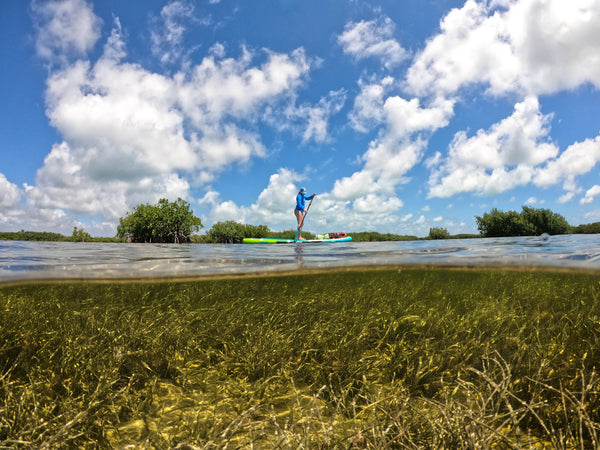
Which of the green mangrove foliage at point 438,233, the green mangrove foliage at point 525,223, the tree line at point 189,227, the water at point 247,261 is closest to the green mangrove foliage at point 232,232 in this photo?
the tree line at point 189,227

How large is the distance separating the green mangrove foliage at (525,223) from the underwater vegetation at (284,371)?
40212 mm

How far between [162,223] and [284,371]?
154 feet

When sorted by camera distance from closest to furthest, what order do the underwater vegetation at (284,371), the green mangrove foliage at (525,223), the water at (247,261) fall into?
the underwater vegetation at (284,371), the water at (247,261), the green mangrove foliage at (525,223)

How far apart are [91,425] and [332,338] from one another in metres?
3.31

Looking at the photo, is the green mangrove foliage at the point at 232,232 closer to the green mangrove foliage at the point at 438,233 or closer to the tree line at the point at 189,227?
the tree line at the point at 189,227

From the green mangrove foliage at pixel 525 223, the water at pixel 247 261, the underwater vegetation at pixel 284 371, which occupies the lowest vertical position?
the underwater vegetation at pixel 284 371

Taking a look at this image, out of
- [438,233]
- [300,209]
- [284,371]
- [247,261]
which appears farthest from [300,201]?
[438,233]

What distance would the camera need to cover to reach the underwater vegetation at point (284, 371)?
300 cm

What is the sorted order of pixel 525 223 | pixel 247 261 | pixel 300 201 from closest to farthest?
pixel 247 261 → pixel 300 201 → pixel 525 223

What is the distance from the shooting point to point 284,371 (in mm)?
4141

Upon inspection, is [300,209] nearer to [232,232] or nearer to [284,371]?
[284,371]

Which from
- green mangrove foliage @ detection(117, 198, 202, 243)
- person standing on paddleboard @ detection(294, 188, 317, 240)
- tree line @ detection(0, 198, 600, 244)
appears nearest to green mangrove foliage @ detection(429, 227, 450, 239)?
tree line @ detection(0, 198, 600, 244)

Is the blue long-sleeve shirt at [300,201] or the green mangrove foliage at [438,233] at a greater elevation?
the blue long-sleeve shirt at [300,201]

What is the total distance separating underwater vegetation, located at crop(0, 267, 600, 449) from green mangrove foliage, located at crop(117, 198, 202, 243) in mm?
41222
